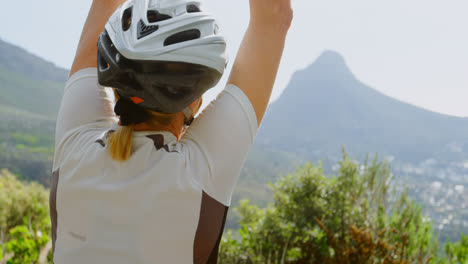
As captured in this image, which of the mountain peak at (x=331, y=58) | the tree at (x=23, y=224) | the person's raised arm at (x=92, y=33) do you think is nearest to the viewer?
the person's raised arm at (x=92, y=33)

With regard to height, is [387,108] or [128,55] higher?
[387,108]

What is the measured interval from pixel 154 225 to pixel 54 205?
275 mm

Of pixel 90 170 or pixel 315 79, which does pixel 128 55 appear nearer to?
pixel 90 170

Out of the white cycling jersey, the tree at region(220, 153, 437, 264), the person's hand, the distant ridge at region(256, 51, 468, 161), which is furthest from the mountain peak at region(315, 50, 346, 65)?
→ the white cycling jersey

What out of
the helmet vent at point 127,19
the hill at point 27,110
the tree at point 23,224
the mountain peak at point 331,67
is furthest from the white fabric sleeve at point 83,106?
the mountain peak at point 331,67

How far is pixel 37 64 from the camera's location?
10894cm

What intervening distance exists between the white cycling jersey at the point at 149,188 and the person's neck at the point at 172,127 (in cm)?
4

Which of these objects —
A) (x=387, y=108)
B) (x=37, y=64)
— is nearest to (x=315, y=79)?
(x=387, y=108)

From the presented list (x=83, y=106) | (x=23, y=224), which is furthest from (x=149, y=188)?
(x=23, y=224)

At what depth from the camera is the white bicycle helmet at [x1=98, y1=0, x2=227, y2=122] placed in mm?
764

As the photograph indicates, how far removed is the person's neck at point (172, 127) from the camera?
851 mm

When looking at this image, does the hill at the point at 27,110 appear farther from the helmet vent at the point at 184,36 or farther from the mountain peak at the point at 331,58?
the mountain peak at the point at 331,58

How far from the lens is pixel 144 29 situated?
79 cm

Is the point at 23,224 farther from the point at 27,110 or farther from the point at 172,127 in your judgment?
the point at 27,110
